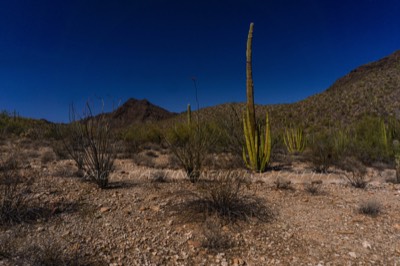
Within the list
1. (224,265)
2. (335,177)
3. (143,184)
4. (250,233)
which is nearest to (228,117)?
(335,177)

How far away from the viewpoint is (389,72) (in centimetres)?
3102

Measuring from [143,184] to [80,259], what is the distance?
2316mm

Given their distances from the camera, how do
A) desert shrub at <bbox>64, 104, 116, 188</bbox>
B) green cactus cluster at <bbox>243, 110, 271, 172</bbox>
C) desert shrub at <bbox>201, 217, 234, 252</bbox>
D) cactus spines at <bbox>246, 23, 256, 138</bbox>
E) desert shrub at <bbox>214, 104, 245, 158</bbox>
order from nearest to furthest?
desert shrub at <bbox>201, 217, 234, 252</bbox>, desert shrub at <bbox>64, 104, 116, 188</bbox>, green cactus cluster at <bbox>243, 110, 271, 172</bbox>, cactus spines at <bbox>246, 23, 256, 138</bbox>, desert shrub at <bbox>214, 104, 245, 158</bbox>

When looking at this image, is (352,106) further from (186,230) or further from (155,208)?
(186,230)


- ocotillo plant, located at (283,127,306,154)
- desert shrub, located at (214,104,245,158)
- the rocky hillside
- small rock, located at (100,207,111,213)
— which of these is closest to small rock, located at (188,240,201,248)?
small rock, located at (100,207,111,213)

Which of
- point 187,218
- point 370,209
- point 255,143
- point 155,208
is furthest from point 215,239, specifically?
point 255,143

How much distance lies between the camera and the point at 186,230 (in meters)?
2.72

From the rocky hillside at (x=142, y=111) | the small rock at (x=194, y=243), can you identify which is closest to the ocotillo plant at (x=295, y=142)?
the small rock at (x=194, y=243)

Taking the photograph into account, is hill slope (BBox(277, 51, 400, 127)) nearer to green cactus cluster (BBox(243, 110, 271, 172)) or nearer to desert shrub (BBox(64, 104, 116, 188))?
green cactus cluster (BBox(243, 110, 271, 172))

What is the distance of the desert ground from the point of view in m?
2.24

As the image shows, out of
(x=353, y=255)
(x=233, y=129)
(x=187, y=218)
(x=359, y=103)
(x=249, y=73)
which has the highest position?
(x=359, y=103)

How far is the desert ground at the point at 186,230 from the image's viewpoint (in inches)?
88.3

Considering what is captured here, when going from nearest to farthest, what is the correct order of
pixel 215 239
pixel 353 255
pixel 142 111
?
pixel 353 255
pixel 215 239
pixel 142 111

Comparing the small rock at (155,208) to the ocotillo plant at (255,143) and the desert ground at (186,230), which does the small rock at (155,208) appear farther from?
the ocotillo plant at (255,143)
